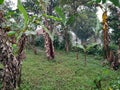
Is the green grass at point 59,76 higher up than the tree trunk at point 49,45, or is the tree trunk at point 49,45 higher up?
the tree trunk at point 49,45

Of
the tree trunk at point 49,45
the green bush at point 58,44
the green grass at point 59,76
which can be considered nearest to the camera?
the green grass at point 59,76

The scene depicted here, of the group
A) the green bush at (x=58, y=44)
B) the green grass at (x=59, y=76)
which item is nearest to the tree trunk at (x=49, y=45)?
the green grass at (x=59, y=76)

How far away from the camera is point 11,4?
89.5 ft

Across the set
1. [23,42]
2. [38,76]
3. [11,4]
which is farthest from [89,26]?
[23,42]

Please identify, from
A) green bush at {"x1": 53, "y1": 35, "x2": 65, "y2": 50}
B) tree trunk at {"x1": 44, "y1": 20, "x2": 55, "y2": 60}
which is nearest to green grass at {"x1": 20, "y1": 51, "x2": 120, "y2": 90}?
tree trunk at {"x1": 44, "y1": 20, "x2": 55, "y2": 60}

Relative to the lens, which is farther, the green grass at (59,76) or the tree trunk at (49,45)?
the tree trunk at (49,45)

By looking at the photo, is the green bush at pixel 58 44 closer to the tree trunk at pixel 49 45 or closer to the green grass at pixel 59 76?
the tree trunk at pixel 49 45

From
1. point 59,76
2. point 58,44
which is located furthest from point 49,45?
point 58,44

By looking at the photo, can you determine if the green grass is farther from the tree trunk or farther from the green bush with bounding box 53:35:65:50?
the green bush with bounding box 53:35:65:50

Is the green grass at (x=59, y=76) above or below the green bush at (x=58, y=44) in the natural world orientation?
below

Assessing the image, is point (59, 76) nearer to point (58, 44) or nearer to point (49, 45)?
point (49, 45)

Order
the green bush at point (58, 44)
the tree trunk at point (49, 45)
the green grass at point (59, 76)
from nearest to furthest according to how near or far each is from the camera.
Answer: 1. the green grass at point (59, 76)
2. the tree trunk at point (49, 45)
3. the green bush at point (58, 44)

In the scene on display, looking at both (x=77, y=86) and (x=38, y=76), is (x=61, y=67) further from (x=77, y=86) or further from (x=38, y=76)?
(x=77, y=86)

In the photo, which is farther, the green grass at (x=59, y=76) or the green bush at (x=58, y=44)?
the green bush at (x=58, y=44)
